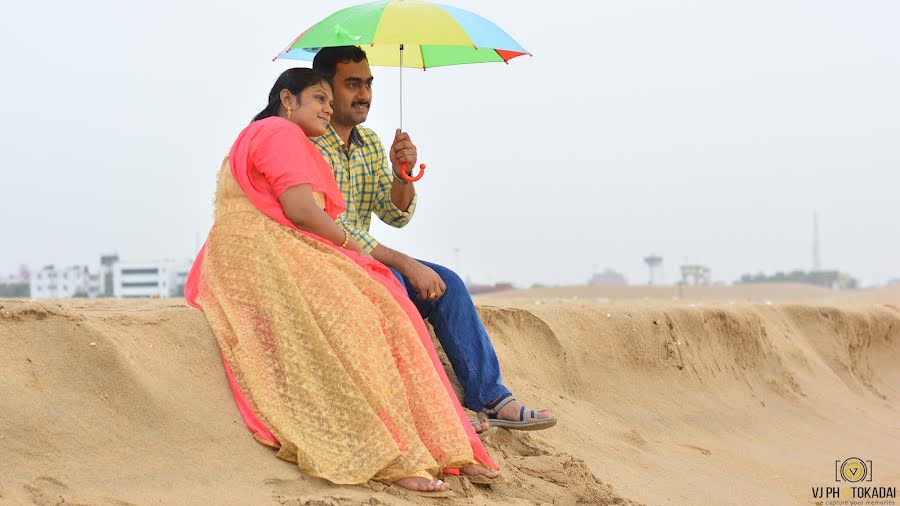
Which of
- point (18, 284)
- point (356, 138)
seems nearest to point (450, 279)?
point (356, 138)

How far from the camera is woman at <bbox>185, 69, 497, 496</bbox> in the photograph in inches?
149

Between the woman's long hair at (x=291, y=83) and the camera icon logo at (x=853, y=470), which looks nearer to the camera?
the woman's long hair at (x=291, y=83)

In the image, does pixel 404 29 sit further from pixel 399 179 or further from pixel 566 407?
pixel 566 407

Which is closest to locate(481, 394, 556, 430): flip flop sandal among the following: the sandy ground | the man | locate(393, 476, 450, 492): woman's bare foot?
the man

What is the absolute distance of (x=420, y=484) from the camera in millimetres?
3766

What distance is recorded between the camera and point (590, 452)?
530 centimetres

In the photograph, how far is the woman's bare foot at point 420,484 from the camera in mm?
3762

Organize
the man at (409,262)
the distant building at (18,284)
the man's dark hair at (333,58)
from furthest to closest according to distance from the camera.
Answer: the distant building at (18,284) → the man's dark hair at (333,58) → the man at (409,262)

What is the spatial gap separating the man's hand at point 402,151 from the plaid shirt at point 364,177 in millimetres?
184

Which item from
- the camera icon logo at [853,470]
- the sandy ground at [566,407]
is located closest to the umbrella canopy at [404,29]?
the sandy ground at [566,407]

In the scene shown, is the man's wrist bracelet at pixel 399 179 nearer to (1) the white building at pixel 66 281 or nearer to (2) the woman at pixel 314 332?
(2) the woman at pixel 314 332

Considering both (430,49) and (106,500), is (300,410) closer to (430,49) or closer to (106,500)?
(106,500)

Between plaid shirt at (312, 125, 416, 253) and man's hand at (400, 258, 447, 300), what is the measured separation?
1.45ft

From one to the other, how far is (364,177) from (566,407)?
1.89 meters
